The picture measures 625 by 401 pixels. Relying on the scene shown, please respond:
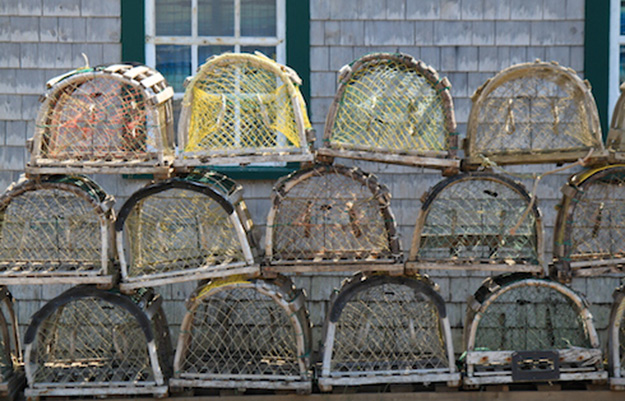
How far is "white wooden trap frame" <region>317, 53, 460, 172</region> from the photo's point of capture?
407 cm

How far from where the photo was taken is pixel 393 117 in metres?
4.20

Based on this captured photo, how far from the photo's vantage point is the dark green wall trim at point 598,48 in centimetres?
523

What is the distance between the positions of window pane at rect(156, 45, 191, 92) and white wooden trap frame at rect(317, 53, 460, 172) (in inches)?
63.9

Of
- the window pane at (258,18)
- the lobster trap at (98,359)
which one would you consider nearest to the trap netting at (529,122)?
the window pane at (258,18)

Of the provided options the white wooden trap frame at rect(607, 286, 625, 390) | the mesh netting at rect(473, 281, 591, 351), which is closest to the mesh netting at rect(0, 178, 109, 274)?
the mesh netting at rect(473, 281, 591, 351)

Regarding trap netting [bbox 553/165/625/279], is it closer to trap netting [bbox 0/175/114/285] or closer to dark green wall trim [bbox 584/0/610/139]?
dark green wall trim [bbox 584/0/610/139]

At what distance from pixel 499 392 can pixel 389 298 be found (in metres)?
1.27

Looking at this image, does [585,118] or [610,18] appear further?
[610,18]

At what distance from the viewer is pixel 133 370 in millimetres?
4219

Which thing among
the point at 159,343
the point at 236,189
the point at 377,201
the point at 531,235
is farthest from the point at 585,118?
the point at 159,343

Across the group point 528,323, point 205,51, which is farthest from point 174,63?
point 528,323

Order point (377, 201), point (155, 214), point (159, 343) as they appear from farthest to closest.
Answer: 1. point (155, 214)
2. point (159, 343)
3. point (377, 201)

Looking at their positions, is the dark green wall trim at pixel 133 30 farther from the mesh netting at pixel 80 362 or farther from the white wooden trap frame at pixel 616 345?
the white wooden trap frame at pixel 616 345

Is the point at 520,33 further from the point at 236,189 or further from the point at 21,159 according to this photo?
the point at 21,159
